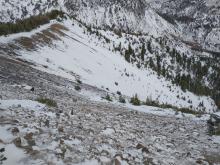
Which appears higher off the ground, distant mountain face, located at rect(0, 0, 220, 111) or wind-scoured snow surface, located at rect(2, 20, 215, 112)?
distant mountain face, located at rect(0, 0, 220, 111)

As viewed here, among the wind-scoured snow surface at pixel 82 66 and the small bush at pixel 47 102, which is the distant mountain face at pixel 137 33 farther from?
the small bush at pixel 47 102

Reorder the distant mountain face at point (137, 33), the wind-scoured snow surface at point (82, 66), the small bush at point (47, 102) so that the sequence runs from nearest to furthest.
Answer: the small bush at point (47, 102), the wind-scoured snow surface at point (82, 66), the distant mountain face at point (137, 33)

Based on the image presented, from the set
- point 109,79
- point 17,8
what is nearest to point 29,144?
point 109,79

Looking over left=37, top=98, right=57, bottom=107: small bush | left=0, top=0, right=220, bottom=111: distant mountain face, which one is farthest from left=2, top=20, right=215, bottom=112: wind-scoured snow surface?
left=0, top=0, right=220, bottom=111: distant mountain face

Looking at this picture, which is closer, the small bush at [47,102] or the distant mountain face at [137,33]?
the small bush at [47,102]

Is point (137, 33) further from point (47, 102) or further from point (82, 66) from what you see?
point (47, 102)

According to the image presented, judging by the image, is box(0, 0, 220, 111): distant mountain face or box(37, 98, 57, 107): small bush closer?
box(37, 98, 57, 107): small bush

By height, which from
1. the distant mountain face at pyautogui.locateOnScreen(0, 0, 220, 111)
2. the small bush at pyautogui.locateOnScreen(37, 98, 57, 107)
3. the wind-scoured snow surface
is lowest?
the small bush at pyautogui.locateOnScreen(37, 98, 57, 107)

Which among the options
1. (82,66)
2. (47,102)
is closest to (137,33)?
(82,66)

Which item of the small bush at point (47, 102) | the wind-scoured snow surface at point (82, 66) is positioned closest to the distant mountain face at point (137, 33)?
the wind-scoured snow surface at point (82, 66)

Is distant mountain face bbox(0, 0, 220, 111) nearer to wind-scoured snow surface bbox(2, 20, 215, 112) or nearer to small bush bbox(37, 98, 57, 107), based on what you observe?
wind-scoured snow surface bbox(2, 20, 215, 112)

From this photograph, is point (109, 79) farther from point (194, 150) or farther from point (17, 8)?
point (17, 8)

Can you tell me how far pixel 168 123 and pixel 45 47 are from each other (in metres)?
13.9

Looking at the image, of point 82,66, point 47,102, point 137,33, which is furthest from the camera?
point 137,33
